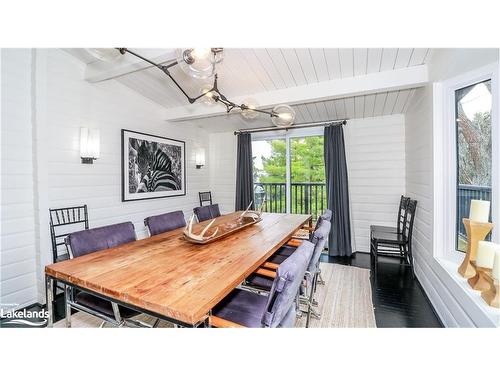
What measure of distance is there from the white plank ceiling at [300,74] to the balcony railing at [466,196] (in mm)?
1285

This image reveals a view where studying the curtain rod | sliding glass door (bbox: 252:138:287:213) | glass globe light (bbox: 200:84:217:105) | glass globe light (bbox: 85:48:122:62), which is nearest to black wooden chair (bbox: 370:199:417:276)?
the curtain rod

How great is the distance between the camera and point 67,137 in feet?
8.13

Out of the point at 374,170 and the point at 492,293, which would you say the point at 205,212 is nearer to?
the point at 492,293

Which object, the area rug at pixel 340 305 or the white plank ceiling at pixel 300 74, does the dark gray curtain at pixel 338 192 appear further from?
the area rug at pixel 340 305

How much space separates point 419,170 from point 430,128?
630 millimetres

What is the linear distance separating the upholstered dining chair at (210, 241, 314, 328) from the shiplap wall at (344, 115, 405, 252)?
287 centimetres

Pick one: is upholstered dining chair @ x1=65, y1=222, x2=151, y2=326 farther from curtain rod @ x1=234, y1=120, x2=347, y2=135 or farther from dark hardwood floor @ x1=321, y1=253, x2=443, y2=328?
curtain rod @ x1=234, y1=120, x2=347, y2=135

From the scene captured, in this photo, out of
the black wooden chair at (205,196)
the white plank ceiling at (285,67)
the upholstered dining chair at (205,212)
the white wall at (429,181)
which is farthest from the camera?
the black wooden chair at (205,196)

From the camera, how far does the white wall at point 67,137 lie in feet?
7.25

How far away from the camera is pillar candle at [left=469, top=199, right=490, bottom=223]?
1.46 m

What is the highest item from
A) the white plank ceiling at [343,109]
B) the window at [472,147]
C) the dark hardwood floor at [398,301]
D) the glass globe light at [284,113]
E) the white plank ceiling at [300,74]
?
the white plank ceiling at [300,74]

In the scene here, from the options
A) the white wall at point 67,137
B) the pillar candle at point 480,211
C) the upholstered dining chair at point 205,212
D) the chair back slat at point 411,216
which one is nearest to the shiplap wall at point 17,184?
the white wall at point 67,137
